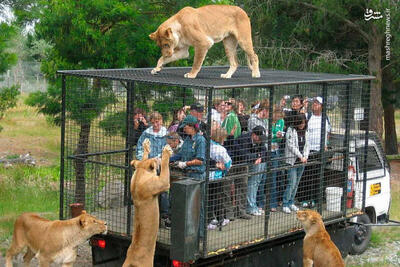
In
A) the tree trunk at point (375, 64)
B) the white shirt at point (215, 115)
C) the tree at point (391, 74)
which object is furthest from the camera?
the tree trunk at point (375, 64)

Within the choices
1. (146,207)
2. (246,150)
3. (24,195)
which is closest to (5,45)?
(24,195)

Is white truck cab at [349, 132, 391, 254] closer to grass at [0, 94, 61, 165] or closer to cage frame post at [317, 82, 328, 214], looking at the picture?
cage frame post at [317, 82, 328, 214]

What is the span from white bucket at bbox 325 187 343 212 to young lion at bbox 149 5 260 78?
5.69ft

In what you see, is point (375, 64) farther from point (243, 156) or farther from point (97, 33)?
point (243, 156)

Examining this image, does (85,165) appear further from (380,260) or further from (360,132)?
(380,260)

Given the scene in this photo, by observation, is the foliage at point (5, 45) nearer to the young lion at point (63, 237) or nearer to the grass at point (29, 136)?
Answer: the young lion at point (63, 237)

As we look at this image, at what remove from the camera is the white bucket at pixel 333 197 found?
8.23m

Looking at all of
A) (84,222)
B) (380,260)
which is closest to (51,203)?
(84,222)

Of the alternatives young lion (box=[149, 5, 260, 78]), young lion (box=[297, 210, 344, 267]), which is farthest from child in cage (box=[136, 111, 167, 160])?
young lion (box=[297, 210, 344, 267])

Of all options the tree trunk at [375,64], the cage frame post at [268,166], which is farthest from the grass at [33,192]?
the cage frame post at [268,166]

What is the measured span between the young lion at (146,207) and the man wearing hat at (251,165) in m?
1.20

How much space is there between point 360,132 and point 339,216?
4.33 ft

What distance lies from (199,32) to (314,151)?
2.20 metres

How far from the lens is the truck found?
6301 millimetres
